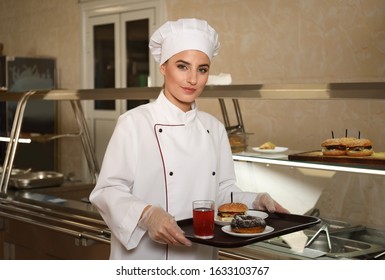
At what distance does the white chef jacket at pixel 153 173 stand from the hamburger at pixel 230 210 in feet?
0.18

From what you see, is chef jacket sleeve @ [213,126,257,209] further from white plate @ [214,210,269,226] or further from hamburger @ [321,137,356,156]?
hamburger @ [321,137,356,156]

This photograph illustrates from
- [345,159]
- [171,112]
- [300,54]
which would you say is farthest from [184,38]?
[300,54]

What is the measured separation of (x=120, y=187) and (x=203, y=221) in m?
0.25

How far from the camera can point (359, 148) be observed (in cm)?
196

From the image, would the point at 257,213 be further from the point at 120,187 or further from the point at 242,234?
the point at 120,187

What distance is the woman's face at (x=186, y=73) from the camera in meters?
1.65

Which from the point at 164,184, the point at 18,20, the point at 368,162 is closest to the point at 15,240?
the point at 164,184

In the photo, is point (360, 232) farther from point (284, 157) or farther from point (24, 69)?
point (24, 69)

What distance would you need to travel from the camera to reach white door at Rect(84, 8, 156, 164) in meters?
5.99

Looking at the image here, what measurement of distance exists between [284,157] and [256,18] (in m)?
2.92

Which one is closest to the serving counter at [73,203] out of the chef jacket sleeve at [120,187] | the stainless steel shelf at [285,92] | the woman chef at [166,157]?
the stainless steel shelf at [285,92]

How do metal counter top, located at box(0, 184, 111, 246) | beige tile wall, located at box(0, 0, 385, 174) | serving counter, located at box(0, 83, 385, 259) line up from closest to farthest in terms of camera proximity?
serving counter, located at box(0, 83, 385, 259) → metal counter top, located at box(0, 184, 111, 246) → beige tile wall, located at box(0, 0, 385, 174)

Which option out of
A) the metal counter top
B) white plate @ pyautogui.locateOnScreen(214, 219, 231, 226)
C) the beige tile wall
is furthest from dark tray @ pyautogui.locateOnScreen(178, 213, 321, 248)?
the beige tile wall

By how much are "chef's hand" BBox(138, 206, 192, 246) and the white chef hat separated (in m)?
0.44
